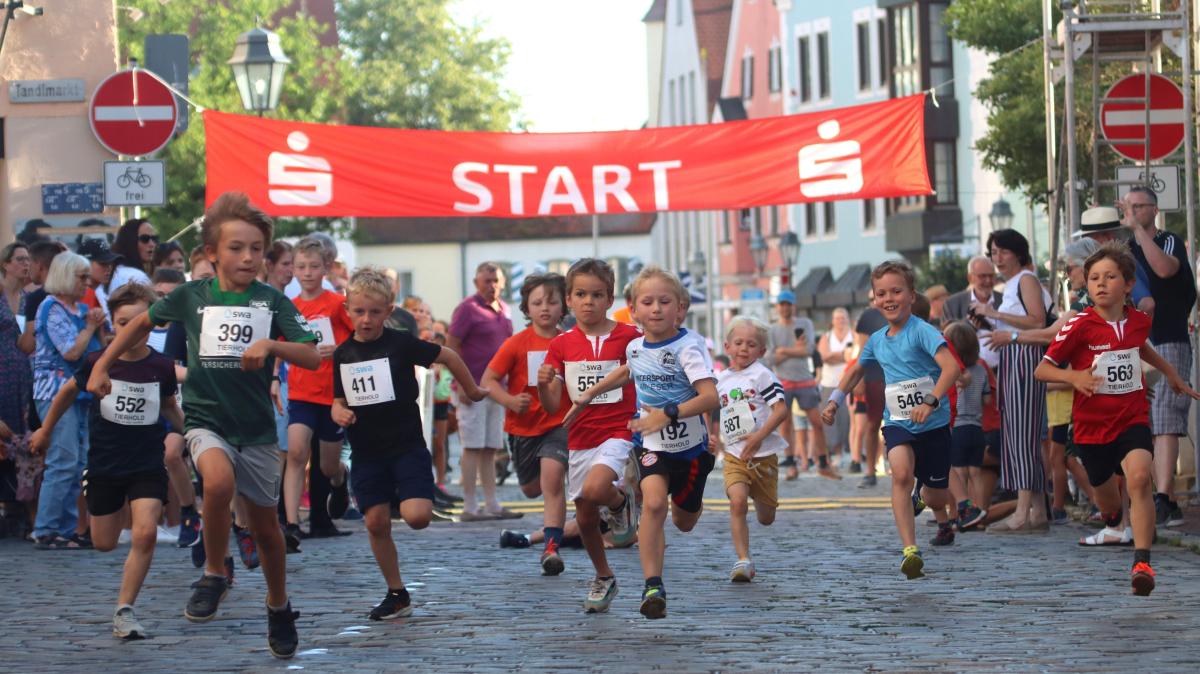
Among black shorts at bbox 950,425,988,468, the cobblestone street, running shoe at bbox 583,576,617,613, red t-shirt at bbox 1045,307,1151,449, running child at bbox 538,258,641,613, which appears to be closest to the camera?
the cobblestone street

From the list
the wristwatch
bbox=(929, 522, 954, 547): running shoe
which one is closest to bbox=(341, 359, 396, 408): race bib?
the wristwatch

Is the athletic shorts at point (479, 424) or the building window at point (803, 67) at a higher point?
the building window at point (803, 67)

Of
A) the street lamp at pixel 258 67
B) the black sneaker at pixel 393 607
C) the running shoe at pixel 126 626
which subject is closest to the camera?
the running shoe at pixel 126 626

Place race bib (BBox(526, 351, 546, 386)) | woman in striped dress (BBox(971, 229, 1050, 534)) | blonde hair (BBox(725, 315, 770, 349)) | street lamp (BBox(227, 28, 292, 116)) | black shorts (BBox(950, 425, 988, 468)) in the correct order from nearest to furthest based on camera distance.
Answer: blonde hair (BBox(725, 315, 770, 349)) → race bib (BBox(526, 351, 546, 386)) → woman in striped dress (BBox(971, 229, 1050, 534)) → black shorts (BBox(950, 425, 988, 468)) → street lamp (BBox(227, 28, 292, 116))

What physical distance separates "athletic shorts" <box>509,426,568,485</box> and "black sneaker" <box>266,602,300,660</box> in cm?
426

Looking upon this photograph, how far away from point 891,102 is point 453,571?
7.82 meters

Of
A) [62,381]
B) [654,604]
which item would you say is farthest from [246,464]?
[62,381]

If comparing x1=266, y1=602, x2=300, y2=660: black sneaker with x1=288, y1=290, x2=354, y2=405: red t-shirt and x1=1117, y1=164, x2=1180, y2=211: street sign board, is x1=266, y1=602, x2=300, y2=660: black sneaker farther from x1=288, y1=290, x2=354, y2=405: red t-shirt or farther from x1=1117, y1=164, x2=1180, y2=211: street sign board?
x1=1117, y1=164, x2=1180, y2=211: street sign board

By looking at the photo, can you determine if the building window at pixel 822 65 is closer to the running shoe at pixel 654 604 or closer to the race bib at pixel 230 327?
the running shoe at pixel 654 604

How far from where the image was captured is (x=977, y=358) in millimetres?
14555

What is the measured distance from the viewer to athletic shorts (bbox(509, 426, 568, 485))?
41.0 ft

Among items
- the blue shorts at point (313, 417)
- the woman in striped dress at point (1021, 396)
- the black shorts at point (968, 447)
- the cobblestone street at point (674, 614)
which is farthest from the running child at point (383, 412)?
the black shorts at point (968, 447)

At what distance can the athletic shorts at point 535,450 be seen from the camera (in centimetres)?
1250

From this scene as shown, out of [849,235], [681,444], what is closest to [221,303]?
[681,444]
